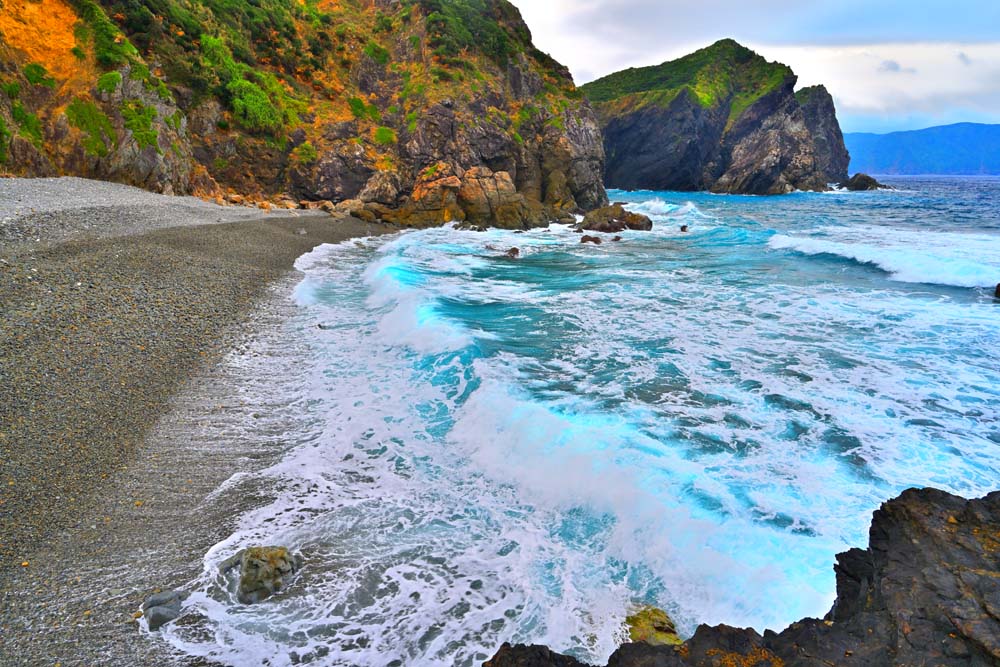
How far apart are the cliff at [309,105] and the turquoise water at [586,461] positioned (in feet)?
60.8

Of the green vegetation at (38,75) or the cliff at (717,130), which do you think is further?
the cliff at (717,130)

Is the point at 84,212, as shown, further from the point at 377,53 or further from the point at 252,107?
the point at 377,53

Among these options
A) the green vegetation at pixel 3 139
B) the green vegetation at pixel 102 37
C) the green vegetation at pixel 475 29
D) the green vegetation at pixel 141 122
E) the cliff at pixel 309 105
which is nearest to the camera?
the green vegetation at pixel 3 139

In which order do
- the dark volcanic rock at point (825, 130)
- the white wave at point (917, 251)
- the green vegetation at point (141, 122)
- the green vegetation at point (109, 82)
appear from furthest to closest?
the dark volcanic rock at point (825, 130) → the green vegetation at point (141, 122) → the green vegetation at point (109, 82) → the white wave at point (917, 251)

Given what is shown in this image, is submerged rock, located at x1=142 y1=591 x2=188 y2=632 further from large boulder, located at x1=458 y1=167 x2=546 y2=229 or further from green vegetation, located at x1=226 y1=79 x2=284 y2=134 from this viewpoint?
green vegetation, located at x1=226 y1=79 x2=284 y2=134

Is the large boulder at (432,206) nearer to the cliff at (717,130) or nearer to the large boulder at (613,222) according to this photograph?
the large boulder at (613,222)

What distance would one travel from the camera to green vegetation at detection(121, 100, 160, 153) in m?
23.3

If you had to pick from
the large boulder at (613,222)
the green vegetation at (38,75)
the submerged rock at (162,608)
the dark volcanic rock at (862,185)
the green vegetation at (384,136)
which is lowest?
the submerged rock at (162,608)

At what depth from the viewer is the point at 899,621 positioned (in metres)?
2.73

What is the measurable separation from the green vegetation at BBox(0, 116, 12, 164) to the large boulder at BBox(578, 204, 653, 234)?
29.6m

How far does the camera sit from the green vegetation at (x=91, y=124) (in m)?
21.8

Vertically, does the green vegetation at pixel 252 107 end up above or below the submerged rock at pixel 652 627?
above

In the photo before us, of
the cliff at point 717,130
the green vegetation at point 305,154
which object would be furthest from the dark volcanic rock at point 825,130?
the green vegetation at point 305,154

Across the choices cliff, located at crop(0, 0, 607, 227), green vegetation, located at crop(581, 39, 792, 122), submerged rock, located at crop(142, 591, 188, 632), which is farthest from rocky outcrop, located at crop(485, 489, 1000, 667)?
green vegetation, located at crop(581, 39, 792, 122)
